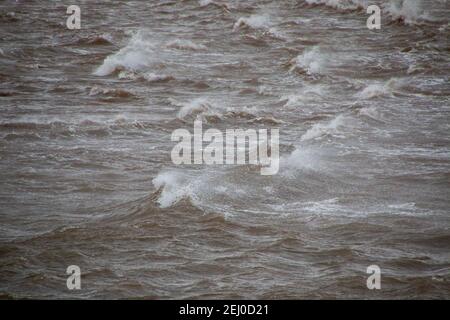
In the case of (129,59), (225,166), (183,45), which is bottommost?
(225,166)

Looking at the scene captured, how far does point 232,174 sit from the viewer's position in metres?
12.6

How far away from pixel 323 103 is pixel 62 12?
13.0m

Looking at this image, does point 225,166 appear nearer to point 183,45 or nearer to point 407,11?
point 183,45

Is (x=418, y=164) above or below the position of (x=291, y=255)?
above

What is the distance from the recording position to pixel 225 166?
13.0m

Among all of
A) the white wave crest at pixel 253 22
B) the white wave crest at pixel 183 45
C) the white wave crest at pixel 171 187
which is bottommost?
the white wave crest at pixel 171 187

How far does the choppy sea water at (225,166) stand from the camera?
31.1 ft

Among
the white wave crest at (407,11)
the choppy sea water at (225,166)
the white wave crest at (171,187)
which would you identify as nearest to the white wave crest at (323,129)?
the choppy sea water at (225,166)

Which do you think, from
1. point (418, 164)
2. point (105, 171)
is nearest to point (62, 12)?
point (105, 171)

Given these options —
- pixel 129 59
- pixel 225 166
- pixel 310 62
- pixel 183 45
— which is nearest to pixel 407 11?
pixel 310 62

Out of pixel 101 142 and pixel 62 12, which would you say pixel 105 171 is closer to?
pixel 101 142

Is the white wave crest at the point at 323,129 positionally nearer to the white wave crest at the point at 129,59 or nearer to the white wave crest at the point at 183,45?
the white wave crest at the point at 129,59

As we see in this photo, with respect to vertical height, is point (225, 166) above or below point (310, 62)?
below
